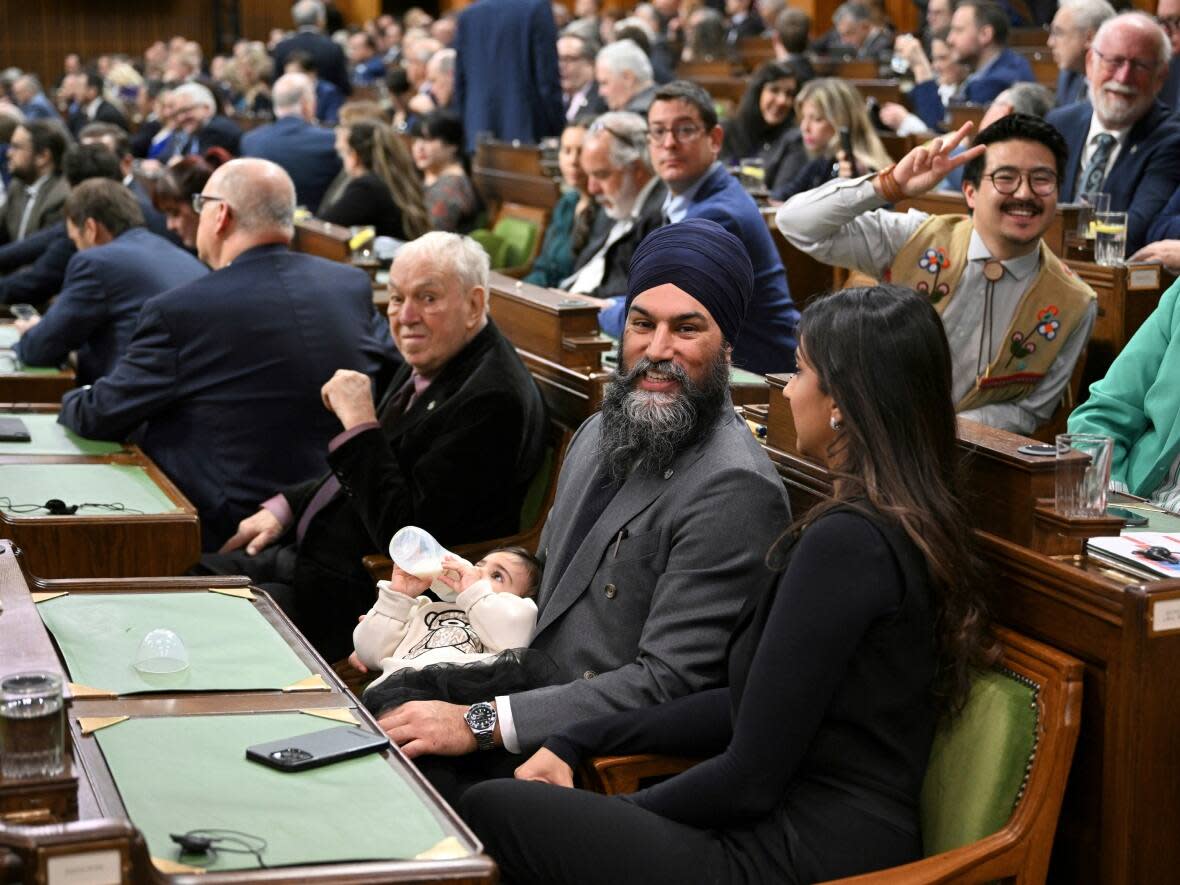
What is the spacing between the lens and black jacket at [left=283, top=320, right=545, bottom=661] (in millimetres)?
3443

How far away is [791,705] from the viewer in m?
2.12

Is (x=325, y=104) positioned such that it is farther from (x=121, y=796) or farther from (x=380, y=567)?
(x=121, y=796)

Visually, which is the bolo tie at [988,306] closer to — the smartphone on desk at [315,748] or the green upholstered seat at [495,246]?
Result: the smartphone on desk at [315,748]

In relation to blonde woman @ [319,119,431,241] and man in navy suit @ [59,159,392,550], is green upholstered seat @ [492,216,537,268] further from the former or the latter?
man in navy suit @ [59,159,392,550]

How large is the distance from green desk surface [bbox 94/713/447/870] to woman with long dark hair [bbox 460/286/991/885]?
1.16 ft

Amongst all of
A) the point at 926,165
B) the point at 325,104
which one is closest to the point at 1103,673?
the point at 926,165

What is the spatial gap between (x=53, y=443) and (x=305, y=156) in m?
4.58

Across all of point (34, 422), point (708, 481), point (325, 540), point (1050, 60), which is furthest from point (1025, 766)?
point (1050, 60)

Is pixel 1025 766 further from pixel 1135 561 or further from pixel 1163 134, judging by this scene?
pixel 1163 134

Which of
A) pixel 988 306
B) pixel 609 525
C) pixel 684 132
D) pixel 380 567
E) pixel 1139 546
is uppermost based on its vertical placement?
pixel 684 132

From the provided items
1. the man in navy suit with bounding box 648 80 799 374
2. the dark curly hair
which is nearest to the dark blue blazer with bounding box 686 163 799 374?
the man in navy suit with bounding box 648 80 799 374

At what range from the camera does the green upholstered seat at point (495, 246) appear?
735cm

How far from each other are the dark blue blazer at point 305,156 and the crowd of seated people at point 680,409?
1235 mm

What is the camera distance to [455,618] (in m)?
2.93
